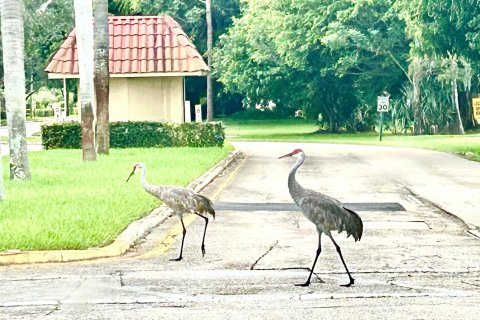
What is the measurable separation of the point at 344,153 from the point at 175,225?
90.5 feet

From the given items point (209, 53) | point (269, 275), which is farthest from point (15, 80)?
point (209, 53)

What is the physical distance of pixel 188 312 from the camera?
32.5ft

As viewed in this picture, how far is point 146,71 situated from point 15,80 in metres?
20.4

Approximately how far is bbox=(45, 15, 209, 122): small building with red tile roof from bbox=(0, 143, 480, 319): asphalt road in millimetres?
25299

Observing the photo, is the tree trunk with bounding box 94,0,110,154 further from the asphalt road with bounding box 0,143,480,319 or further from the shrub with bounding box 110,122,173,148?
the asphalt road with bounding box 0,143,480,319

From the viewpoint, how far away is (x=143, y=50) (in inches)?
1829

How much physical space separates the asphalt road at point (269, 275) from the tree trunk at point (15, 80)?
6.70 m

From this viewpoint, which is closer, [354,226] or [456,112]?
[354,226]

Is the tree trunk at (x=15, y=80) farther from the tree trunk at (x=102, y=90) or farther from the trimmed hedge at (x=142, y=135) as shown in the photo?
the trimmed hedge at (x=142, y=135)

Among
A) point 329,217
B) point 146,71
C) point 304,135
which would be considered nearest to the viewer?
point 329,217

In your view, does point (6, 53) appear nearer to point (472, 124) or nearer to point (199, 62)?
point (199, 62)

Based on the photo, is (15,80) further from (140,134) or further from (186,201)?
(140,134)

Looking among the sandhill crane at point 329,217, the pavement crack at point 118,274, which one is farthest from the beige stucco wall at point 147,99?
the sandhill crane at point 329,217

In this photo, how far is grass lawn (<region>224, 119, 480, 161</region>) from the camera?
58.3m
